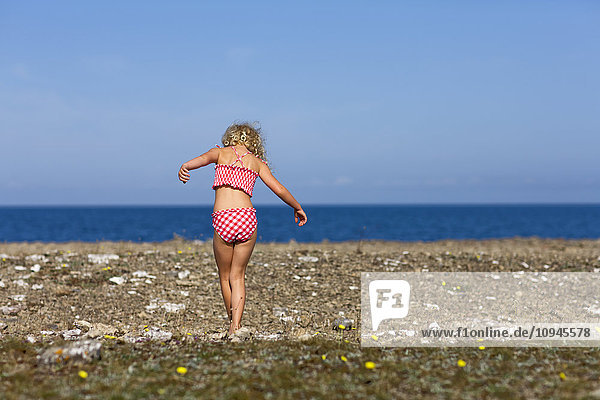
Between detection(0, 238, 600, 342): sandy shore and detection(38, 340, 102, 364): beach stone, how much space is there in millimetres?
1276

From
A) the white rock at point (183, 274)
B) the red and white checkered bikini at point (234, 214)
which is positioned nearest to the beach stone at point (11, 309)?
the white rock at point (183, 274)

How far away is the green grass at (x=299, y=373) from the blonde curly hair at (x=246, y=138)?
261cm

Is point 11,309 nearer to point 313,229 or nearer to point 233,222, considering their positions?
point 233,222

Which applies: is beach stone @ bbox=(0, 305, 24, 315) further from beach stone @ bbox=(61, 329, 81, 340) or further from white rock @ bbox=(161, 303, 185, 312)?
white rock @ bbox=(161, 303, 185, 312)

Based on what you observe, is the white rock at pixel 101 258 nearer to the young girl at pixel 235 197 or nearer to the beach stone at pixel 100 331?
the beach stone at pixel 100 331

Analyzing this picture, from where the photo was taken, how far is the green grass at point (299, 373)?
4.68 meters

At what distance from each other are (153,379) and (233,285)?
2.38 m

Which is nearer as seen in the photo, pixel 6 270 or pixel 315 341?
pixel 315 341

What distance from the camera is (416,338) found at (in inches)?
281

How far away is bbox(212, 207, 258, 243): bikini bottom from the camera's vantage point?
6.93 m

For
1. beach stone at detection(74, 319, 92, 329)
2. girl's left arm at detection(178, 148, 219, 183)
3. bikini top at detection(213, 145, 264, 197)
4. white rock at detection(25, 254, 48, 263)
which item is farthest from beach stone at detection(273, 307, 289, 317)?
white rock at detection(25, 254, 48, 263)

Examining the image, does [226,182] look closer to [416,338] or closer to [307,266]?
[416,338]

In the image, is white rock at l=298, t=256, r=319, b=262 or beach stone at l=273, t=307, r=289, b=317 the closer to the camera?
beach stone at l=273, t=307, r=289, b=317

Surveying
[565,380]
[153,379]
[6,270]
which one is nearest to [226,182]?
[153,379]
